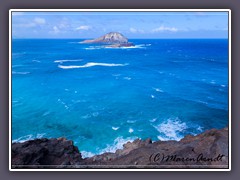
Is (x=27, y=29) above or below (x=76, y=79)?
above

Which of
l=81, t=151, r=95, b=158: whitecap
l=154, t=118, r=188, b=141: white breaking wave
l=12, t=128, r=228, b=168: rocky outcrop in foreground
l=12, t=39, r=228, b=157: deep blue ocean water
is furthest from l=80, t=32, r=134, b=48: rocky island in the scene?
l=81, t=151, r=95, b=158: whitecap

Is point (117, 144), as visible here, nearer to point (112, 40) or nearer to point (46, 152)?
point (46, 152)

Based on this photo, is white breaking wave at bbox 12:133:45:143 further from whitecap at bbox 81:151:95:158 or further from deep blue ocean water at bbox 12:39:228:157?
whitecap at bbox 81:151:95:158

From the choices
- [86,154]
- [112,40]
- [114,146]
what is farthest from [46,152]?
[112,40]

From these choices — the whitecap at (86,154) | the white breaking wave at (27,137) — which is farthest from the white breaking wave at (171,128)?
the white breaking wave at (27,137)

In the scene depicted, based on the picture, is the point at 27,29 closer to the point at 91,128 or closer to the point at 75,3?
the point at 75,3
